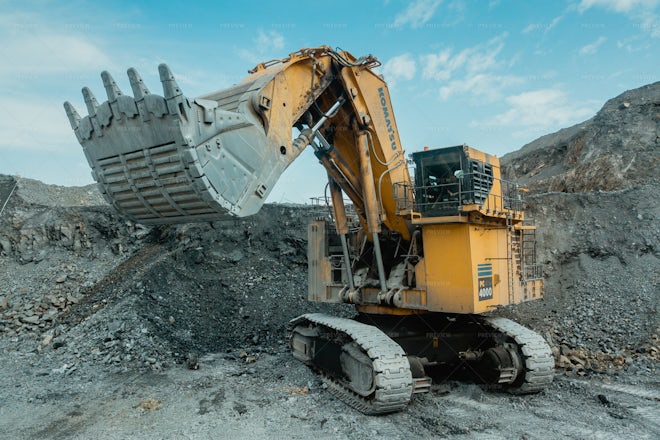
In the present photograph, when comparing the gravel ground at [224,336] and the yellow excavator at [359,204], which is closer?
the yellow excavator at [359,204]

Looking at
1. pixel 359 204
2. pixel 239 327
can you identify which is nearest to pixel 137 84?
pixel 359 204

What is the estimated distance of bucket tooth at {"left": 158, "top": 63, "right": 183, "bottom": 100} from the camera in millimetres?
4117

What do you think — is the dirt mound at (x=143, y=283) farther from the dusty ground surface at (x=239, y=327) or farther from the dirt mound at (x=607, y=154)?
the dirt mound at (x=607, y=154)

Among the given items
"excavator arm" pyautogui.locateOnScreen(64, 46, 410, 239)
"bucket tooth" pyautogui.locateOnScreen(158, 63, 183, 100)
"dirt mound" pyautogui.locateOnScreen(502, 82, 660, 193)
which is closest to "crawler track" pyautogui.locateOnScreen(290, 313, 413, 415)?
"excavator arm" pyautogui.locateOnScreen(64, 46, 410, 239)

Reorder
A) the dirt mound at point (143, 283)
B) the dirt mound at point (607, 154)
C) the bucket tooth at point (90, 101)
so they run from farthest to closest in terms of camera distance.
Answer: the dirt mound at point (607, 154) < the dirt mound at point (143, 283) < the bucket tooth at point (90, 101)

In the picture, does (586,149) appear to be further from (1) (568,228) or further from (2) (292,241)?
(2) (292,241)

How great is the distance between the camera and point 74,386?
277 inches

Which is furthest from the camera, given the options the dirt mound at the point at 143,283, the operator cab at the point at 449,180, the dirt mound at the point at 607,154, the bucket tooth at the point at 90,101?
the dirt mound at the point at 607,154

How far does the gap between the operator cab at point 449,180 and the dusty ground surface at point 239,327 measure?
8.79 ft

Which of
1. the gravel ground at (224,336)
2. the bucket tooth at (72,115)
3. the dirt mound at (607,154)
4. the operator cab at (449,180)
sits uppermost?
the dirt mound at (607,154)

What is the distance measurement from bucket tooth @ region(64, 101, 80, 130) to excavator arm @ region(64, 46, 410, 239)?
0.01 m

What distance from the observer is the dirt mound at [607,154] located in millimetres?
14750

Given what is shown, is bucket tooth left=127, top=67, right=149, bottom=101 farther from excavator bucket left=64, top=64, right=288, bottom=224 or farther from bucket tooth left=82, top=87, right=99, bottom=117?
bucket tooth left=82, top=87, right=99, bottom=117

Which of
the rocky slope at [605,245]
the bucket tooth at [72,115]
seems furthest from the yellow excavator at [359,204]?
the rocky slope at [605,245]
